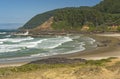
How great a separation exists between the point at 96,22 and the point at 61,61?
120396 mm

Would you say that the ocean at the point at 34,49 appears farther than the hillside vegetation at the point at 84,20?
No

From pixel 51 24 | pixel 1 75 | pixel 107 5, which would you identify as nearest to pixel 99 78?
pixel 1 75

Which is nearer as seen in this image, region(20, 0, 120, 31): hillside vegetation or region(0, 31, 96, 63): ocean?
region(0, 31, 96, 63): ocean

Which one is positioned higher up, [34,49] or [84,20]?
[84,20]

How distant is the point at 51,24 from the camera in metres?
150

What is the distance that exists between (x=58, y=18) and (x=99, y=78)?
13927cm

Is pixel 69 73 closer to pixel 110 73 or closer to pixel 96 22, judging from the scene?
pixel 110 73

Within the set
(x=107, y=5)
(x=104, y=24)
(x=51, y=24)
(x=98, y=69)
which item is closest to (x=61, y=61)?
(x=98, y=69)

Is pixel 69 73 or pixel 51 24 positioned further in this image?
pixel 51 24

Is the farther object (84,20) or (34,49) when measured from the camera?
(84,20)

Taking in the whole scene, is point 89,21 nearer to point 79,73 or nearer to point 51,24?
point 51,24

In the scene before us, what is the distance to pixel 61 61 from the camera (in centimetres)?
2175

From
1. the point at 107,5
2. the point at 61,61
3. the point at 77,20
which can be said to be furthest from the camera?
the point at 107,5

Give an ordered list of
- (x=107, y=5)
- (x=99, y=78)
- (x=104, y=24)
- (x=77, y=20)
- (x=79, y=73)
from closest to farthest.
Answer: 1. (x=99, y=78)
2. (x=79, y=73)
3. (x=104, y=24)
4. (x=77, y=20)
5. (x=107, y=5)
